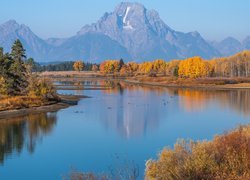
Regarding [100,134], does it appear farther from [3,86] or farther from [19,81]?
[19,81]

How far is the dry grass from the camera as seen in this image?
618 inches

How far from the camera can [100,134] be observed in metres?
42.9

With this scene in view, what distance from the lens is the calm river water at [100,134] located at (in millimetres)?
29969

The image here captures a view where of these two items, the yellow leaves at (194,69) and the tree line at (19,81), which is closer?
the tree line at (19,81)

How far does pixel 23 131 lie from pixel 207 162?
30027 mm

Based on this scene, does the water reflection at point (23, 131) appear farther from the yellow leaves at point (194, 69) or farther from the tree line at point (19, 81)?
the yellow leaves at point (194, 69)

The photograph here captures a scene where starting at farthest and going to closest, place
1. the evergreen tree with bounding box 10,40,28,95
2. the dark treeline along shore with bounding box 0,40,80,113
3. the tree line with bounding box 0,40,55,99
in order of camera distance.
→ the evergreen tree with bounding box 10,40,28,95
the tree line with bounding box 0,40,55,99
the dark treeline along shore with bounding box 0,40,80,113

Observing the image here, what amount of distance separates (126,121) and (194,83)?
3165 inches

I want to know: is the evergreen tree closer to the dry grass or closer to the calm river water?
the calm river water

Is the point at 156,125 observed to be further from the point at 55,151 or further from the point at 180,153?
the point at 180,153

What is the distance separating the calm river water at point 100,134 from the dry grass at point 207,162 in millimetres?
6147

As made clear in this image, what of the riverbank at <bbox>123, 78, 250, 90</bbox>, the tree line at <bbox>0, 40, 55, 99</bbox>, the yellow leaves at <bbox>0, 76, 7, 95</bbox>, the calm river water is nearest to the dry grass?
the calm river water

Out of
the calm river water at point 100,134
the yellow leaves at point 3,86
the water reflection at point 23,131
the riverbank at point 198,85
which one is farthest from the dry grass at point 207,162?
the riverbank at point 198,85

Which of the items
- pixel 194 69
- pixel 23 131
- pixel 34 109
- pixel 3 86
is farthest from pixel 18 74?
pixel 194 69
